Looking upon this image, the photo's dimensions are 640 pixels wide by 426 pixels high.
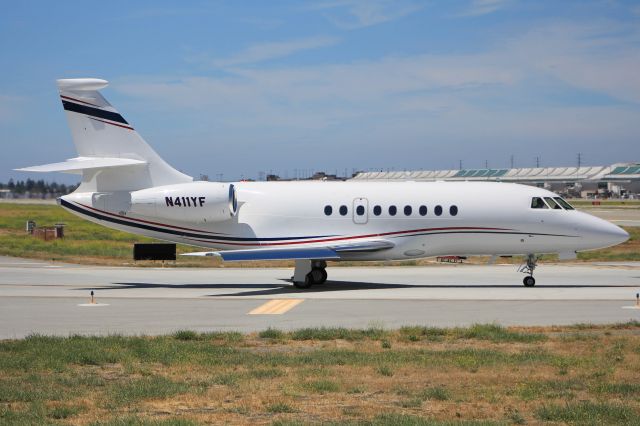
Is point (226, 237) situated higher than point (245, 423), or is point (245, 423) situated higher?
point (226, 237)

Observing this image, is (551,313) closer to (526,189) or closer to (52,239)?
(526,189)

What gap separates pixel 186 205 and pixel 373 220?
6284mm

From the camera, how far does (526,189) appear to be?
29.7 m

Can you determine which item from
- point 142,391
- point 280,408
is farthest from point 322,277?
point 280,408

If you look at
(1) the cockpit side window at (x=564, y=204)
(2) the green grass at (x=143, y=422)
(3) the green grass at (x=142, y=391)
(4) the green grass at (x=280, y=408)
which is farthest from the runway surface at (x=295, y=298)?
(2) the green grass at (x=143, y=422)

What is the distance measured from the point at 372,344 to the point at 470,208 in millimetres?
12781

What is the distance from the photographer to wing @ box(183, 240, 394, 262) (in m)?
27.6

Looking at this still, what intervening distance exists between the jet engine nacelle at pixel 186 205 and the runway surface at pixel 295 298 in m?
2.43

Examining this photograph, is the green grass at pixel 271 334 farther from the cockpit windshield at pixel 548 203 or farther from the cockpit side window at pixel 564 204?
the cockpit side window at pixel 564 204

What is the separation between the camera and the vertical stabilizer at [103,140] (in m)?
29.3

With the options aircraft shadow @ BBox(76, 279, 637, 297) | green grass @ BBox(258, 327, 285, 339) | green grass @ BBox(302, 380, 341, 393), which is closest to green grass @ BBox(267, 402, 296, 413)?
green grass @ BBox(302, 380, 341, 393)

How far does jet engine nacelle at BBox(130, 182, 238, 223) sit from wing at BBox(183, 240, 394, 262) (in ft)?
5.22

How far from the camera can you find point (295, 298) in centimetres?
2606

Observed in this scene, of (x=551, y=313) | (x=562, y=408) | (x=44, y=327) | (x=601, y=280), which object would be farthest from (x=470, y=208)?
(x=562, y=408)
